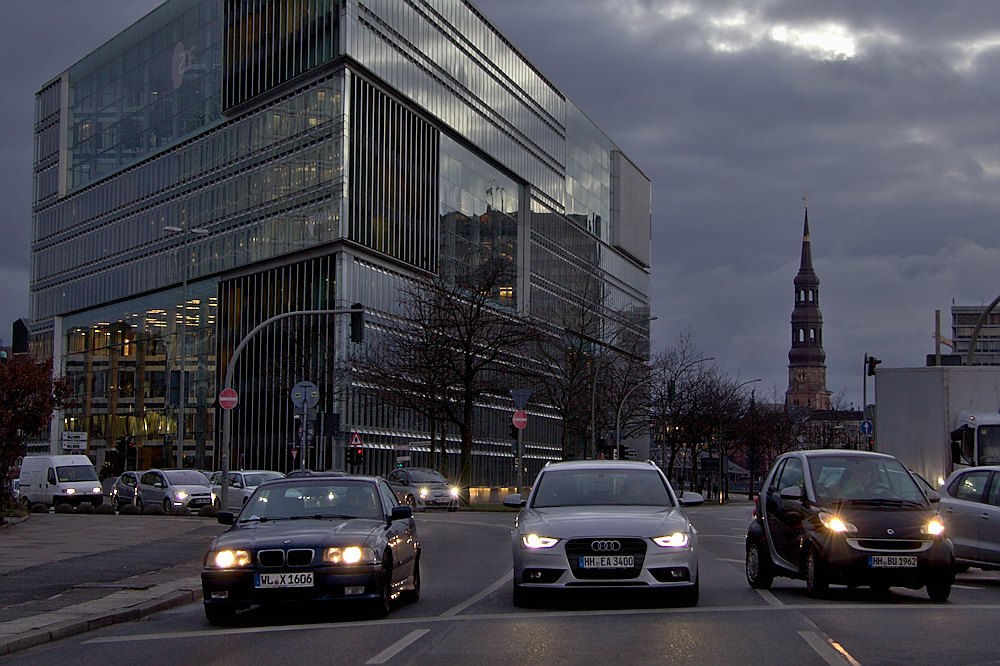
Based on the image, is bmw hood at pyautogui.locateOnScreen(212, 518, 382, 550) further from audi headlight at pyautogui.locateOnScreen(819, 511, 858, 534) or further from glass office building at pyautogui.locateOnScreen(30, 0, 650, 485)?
glass office building at pyautogui.locateOnScreen(30, 0, 650, 485)

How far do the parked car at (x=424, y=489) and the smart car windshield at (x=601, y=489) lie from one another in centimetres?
3119

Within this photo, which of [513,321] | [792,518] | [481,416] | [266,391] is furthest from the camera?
[481,416]

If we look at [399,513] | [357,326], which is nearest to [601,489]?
[399,513]

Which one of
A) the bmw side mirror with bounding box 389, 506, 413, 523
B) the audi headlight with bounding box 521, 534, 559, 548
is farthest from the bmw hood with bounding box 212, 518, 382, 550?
the audi headlight with bounding box 521, 534, 559, 548

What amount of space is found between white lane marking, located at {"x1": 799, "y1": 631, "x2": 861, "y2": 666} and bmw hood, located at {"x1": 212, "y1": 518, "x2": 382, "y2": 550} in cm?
429

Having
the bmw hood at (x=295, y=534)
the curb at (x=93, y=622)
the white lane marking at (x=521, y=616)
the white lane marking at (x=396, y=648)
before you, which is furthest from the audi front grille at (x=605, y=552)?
the curb at (x=93, y=622)

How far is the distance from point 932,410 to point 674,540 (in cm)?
1378

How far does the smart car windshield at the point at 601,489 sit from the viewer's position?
12.6 meters

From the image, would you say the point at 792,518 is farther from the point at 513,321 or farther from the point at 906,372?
the point at 513,321

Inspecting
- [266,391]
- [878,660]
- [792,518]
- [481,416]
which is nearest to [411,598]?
[792,518]

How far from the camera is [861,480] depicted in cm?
1298

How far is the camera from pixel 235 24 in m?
68.2

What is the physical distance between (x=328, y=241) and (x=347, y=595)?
50.7 m

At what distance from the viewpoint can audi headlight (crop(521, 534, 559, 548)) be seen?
1128cm
